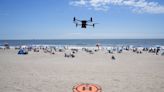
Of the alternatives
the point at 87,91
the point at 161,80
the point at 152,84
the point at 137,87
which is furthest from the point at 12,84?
the point at 161,80

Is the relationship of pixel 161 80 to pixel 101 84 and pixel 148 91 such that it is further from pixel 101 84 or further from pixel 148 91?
pixel 101 84

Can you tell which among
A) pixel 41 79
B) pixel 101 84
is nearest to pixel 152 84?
pixel 101 84

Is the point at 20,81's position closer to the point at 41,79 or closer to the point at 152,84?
the point at 41,79

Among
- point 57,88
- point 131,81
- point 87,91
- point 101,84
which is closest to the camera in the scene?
point 87,91

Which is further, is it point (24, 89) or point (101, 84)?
point (101, 84)

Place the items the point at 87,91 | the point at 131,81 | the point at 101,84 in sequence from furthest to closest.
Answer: the point at 131,81 < the point at 101,84 < the point at 87,91

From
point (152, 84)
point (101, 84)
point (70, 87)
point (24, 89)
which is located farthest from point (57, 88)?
point (152, 84)

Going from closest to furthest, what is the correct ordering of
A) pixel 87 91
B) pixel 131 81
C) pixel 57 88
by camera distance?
pixel 87 91 < pixel 57 88 < pixel 131 81

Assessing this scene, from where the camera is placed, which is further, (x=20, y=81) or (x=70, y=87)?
(x=20, y=81)
